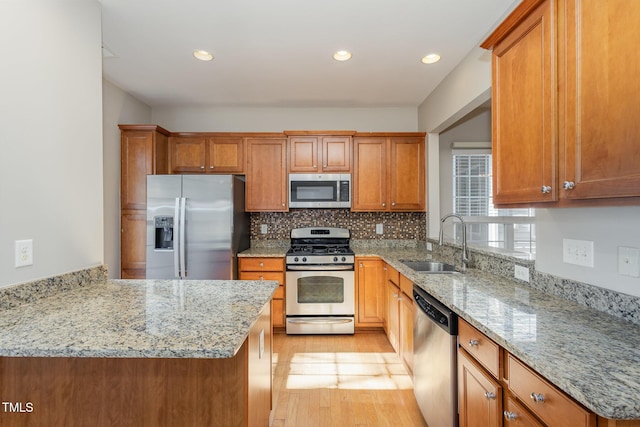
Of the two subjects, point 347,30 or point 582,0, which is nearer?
point 582,0

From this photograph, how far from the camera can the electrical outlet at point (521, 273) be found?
72.2 inches

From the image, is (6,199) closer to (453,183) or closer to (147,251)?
(147,251)

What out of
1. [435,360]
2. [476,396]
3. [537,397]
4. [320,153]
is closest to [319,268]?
[320,153]

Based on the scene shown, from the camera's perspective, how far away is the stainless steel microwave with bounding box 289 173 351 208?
361 centimetres

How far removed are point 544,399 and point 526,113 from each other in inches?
44.7

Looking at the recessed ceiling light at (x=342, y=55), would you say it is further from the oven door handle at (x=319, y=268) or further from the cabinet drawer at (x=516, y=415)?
the cabinet drawer at (x=516, y=415)

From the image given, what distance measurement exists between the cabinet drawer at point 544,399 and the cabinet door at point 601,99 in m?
0.63

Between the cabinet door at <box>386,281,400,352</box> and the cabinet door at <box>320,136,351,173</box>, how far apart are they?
144 centimetres

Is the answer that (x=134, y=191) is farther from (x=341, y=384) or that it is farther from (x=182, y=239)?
(x=341, y=384)

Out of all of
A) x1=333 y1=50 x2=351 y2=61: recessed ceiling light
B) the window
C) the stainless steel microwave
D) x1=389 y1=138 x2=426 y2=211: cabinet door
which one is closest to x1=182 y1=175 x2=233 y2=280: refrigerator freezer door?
→ the stainless steel microwave

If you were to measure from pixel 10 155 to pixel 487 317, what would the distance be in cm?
214

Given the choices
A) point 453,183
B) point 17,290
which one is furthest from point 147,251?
point 453,183

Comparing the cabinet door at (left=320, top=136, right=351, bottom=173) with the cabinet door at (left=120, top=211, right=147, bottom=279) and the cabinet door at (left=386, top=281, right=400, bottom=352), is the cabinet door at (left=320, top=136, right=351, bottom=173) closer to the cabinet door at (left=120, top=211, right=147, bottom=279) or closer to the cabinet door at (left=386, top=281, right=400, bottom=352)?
the cabinet door at (left=386, top=281, right=400, bottom=352)

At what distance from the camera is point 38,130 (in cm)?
143
